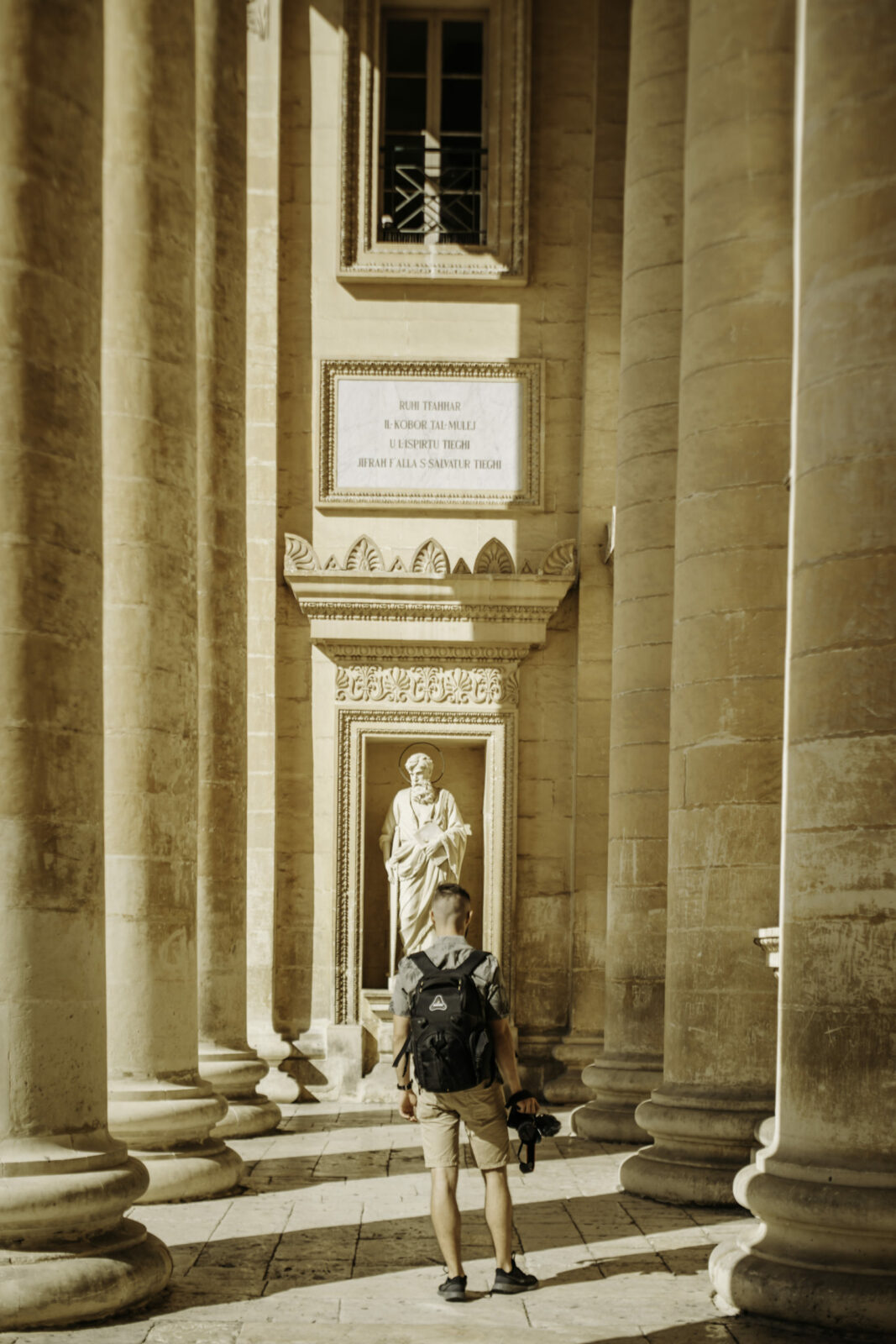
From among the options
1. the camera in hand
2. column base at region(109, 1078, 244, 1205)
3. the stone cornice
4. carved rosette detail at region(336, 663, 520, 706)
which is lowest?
column base at region(109, 1078, 244, 1205)

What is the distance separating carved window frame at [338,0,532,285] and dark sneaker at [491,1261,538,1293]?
1442 centimetres

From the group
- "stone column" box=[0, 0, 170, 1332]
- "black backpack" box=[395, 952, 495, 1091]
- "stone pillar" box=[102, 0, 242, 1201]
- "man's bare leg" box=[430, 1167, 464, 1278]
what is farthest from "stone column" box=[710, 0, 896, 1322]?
"stone pillar" box=[102, 0, 242, 1201]

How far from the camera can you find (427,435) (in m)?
Answer: 20.6

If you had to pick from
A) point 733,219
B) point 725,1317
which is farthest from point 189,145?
point 725,1317

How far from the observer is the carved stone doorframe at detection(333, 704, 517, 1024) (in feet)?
65.3

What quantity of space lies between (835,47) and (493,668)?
1274 centimetres

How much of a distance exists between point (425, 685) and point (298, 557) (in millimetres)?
2137

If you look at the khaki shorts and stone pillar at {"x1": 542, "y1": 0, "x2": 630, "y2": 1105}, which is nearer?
the khaki shorts

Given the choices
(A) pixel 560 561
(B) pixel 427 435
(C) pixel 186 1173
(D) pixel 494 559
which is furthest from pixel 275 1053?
(C) pixel 186 1173

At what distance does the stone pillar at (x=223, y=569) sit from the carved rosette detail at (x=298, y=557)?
3.04 m

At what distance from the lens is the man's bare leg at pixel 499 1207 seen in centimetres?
816

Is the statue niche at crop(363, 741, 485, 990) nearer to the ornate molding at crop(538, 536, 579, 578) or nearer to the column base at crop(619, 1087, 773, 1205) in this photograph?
the ornate molding at crop(538, 536, 579, 578)

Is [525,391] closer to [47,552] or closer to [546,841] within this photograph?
[546,841]

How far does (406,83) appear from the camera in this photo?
846 inches
